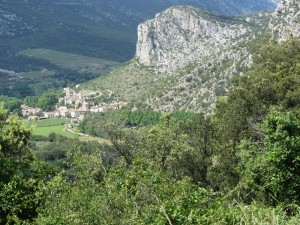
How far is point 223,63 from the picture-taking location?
11200 cm

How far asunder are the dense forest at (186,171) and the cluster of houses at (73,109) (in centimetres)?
11085

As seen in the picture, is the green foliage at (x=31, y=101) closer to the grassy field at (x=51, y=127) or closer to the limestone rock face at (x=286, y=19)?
the grassy field at (x=51, y=127)

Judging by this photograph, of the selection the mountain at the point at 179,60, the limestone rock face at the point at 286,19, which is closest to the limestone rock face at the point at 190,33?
the mountain at the point at 179,60

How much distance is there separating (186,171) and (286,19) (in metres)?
75.5

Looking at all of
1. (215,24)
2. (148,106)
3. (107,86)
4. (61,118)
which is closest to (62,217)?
(148,106)

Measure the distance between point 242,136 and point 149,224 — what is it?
17.4m

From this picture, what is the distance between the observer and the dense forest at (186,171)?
1430 cm

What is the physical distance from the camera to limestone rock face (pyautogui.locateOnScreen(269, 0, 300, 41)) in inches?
3520

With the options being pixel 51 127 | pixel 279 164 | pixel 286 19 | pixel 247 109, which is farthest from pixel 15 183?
pixel 51 127

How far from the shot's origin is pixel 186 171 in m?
30.1

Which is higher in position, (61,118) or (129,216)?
(129,216)

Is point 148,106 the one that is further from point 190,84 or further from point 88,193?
point 88,193

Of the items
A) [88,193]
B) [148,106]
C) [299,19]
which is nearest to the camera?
[88,193]

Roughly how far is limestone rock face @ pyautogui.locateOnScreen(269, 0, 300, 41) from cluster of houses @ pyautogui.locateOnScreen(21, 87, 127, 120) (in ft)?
196
